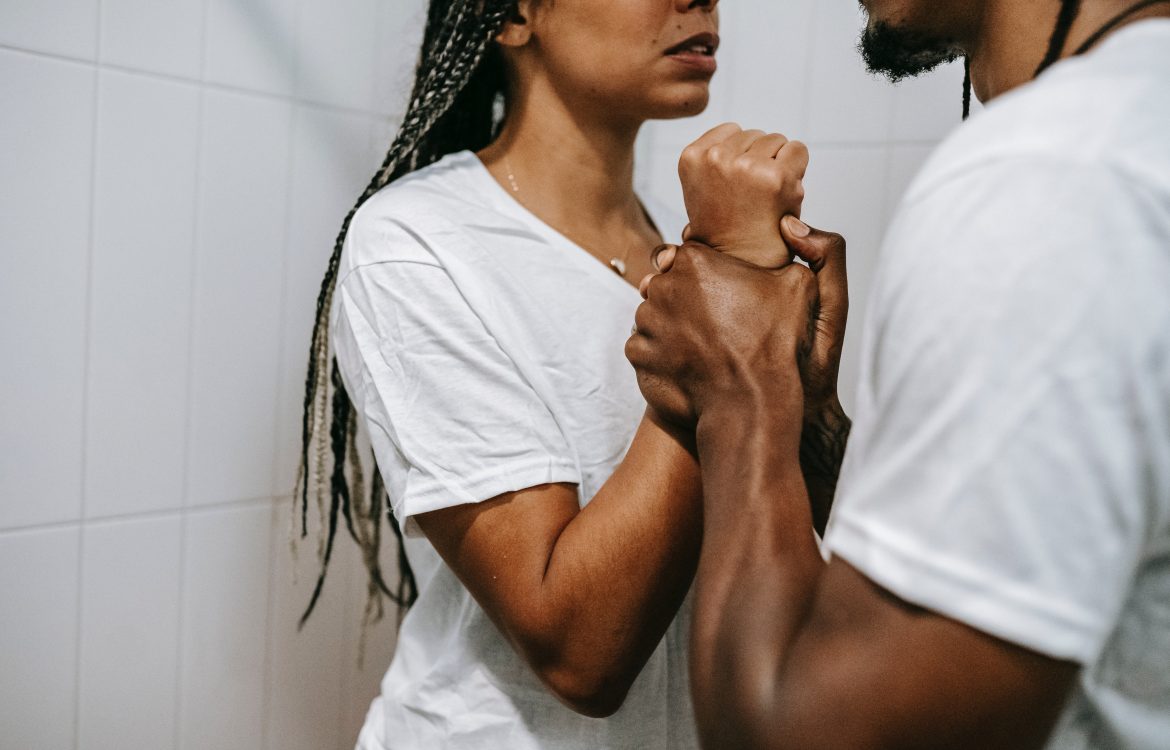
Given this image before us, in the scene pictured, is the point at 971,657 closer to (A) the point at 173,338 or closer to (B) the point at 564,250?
(B) the point at 564,250

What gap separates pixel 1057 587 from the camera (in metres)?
0.35

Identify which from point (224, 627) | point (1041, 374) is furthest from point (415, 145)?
point (1041, 374)

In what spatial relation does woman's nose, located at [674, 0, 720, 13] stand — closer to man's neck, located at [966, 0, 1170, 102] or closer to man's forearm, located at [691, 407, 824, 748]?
man's neck, located at [966, 0, 1170, 102]

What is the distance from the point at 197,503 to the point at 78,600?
15 cm

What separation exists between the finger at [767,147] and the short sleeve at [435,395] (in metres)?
0.25

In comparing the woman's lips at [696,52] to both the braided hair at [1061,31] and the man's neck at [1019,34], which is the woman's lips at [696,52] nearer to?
the man's neck at [1019,34]

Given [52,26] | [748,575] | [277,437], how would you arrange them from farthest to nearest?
[277,437] → [52,26] → [748,575]

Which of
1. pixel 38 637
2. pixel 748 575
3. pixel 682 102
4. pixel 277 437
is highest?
pixel 682 102

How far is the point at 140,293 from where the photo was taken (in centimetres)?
95

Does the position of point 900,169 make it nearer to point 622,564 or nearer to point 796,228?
point 796,228

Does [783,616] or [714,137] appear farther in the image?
[714,137]

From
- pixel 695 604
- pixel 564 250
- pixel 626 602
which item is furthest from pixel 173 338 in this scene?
pixel 695 604

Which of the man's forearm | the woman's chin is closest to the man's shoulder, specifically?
the man's forearm

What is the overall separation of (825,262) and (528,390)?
0.25 m
